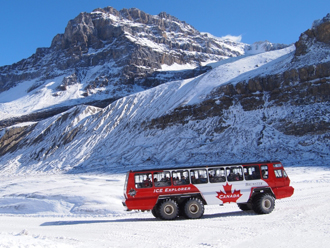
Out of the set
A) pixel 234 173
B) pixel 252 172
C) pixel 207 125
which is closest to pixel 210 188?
pixel 234 173

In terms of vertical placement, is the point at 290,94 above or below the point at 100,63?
below

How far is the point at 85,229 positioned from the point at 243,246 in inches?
240

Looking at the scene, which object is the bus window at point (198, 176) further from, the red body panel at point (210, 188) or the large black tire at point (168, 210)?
the large black tire at point (168, 210)

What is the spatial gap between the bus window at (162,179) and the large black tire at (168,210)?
714mm

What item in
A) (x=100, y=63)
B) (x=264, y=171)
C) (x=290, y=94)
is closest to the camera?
(x=264, y=171)

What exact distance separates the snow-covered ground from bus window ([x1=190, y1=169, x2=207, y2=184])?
61.2 inches

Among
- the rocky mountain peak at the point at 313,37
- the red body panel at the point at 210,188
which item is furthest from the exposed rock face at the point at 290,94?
the red body panel at the point at 210,188

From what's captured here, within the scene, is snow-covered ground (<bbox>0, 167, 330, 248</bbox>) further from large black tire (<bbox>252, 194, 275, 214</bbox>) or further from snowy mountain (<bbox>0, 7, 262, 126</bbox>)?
snowy mountain (<bbox>0, 7, 262, 126</bbox>)

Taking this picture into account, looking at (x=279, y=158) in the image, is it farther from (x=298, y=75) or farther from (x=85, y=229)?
(x=85, y=229)

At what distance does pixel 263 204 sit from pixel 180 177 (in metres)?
3.77

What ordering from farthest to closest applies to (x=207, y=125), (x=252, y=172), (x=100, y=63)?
1. (x=100, y=63)
2. (x=207, y=125)
3. (x=252, y=172)

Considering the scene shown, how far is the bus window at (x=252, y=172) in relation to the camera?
43.0ft

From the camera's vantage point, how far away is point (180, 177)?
12641 millimetres

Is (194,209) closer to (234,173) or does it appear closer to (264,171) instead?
(234,173)
